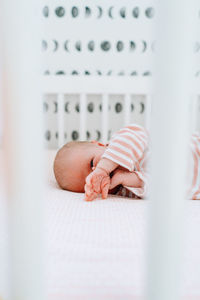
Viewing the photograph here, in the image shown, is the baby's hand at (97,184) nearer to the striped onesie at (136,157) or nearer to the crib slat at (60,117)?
the striped onesie at (136,157)

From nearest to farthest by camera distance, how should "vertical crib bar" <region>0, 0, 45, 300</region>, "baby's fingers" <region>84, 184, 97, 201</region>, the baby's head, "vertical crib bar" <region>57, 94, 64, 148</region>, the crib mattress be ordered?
"vertical crib bar" <region>0, 0, 45, 300</region>, the crib mattress, "baby's fingers" <region>84, 184, 97, 201</region>, the baby's head, "vertical crib bar" <region>57, 94, 64, 148</region>

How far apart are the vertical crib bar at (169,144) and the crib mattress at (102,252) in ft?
0.06

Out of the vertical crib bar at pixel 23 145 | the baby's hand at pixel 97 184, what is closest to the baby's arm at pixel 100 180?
the baby's hand at pixel 97 184

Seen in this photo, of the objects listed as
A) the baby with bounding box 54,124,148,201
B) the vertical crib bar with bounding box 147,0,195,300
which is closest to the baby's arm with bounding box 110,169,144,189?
the baby with bounding box 54,124,148,201

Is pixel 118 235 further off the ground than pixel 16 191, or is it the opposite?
pixel 16 191

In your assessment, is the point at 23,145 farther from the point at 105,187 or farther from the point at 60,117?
the point at 60,117

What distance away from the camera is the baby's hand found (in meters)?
0.68

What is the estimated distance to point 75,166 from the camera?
774 millimetres

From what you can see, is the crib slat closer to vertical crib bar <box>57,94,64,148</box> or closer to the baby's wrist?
vertical crib bar <box>57,94,64,148</box>

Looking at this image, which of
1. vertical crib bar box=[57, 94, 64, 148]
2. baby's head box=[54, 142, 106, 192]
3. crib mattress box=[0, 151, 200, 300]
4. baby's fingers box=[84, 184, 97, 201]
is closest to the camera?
crib mattress box=[0, 151, 200, 300]

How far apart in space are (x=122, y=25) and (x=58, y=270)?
3.44 ft

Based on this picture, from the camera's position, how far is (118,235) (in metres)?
0.48

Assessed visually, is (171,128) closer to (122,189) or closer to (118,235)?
(118,235)

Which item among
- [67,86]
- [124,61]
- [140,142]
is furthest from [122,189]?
[124,61]
